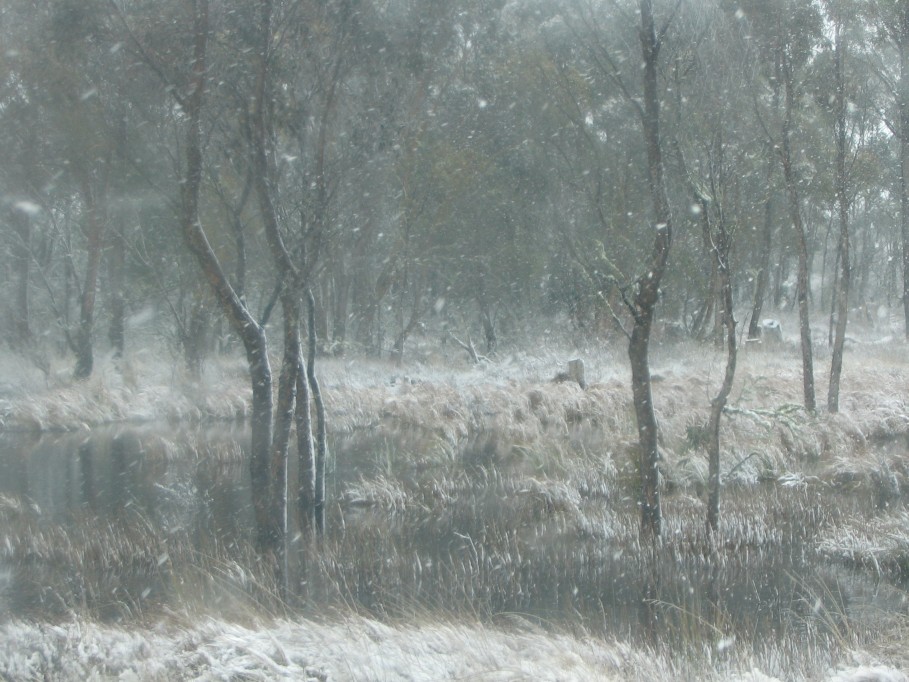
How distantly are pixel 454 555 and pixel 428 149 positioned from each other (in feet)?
54.9

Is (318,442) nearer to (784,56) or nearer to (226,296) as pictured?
(226,296)

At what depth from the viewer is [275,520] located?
28.6 feet

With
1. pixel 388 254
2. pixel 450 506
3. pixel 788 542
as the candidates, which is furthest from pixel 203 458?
pixel 388 254

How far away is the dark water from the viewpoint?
714cm

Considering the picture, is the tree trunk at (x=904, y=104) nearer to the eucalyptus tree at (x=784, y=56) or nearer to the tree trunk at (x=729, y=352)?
the eucalyptus tree at (x=784, y=56)

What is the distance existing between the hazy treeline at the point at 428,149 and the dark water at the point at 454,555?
220cm

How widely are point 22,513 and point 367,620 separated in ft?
20.6

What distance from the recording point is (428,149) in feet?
79.6

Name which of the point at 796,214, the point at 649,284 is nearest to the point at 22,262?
the point at 796,214

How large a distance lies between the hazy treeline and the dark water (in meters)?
2.20

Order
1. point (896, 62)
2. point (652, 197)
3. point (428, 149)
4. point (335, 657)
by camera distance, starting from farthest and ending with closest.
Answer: point (428, 149)
point (896, 62)
point (652, 197)
point (335, 657)

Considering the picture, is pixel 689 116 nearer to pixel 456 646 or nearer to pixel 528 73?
pixel 456 646

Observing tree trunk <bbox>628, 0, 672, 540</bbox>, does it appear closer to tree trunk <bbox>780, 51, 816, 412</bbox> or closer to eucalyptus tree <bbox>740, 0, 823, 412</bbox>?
eucalyptus tree <bbox>740, 0, 823, 412</bbox>

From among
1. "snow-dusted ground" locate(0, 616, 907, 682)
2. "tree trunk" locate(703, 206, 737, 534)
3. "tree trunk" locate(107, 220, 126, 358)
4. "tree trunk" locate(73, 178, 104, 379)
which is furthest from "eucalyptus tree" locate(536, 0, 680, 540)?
"tree trunk" locate(107, 220, 126, 358)
